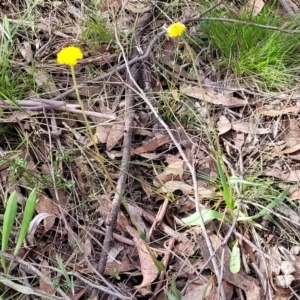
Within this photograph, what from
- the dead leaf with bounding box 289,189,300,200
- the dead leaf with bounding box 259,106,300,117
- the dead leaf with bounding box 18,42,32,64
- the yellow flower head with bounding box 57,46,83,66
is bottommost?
the dead leaf with bounding box 289,189,300,200

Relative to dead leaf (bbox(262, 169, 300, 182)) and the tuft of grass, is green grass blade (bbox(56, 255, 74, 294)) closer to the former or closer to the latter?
dead leaf (bbox(262, 169, 300, 182))

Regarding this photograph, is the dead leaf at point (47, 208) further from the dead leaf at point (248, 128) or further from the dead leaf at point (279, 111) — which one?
the dead leaf at point (279, 111)

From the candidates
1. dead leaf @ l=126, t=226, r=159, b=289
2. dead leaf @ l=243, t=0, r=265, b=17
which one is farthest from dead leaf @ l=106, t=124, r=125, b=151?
dead leaf @ l=243, t=0, r=265, b=17

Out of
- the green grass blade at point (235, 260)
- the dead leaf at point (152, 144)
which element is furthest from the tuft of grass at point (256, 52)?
the green grass blade at point (235, 260)

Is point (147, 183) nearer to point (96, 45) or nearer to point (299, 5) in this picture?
point (96, 45)

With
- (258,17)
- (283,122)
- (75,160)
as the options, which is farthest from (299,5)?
(75,160)

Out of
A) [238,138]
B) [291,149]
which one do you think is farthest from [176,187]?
[291,149]

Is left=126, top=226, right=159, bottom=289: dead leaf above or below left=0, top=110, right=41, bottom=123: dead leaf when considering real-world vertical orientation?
below

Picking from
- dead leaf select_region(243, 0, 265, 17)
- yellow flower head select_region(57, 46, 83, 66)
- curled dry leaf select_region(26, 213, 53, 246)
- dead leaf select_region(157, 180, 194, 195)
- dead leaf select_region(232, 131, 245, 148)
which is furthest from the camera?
A: dead leaf select_region(243, 0, 265, 17)
